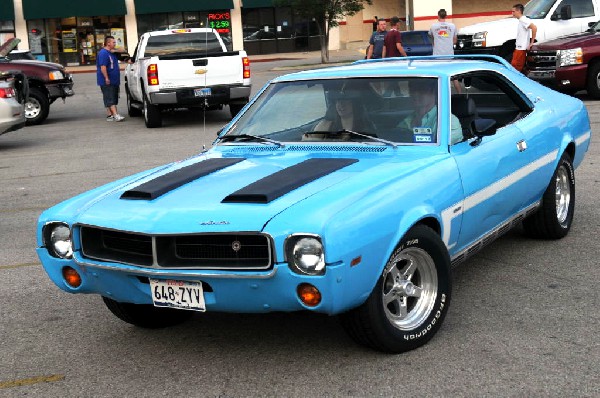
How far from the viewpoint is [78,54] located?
4678 centimetres

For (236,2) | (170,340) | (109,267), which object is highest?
(236,2)

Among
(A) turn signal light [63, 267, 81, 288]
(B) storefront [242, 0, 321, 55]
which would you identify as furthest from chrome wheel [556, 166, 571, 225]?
(B) storefront [242, 0, 321, 55]

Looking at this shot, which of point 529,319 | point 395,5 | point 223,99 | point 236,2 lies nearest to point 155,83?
point 223,99

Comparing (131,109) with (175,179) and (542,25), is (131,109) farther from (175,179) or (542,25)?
(175,179)

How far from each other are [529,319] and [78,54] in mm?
44439

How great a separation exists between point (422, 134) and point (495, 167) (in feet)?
1.84

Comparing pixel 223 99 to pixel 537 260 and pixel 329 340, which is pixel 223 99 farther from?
pixel 329 340

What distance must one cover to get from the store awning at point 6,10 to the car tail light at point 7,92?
1247 inches

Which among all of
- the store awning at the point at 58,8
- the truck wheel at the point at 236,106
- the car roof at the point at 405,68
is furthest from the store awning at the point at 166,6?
the car roof at the point at 405,68

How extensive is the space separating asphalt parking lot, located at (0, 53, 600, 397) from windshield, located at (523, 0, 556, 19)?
14460mm

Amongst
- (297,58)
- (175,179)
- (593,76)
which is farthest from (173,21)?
(175,179)

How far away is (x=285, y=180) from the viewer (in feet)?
15.3

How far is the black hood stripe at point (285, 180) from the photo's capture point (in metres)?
4.38

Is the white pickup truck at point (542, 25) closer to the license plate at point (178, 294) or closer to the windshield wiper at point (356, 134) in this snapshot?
the windshield wiper at point (356, 134)
